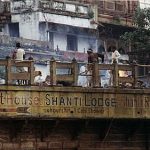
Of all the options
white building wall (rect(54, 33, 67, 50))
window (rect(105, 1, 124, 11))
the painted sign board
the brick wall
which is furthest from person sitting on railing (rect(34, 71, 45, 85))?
window (rect(105, 1, 124, 11))

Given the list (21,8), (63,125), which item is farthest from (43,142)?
(21,8)

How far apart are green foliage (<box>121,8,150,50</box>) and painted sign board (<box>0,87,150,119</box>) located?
506 inches

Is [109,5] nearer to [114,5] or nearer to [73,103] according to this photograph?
[114,5]

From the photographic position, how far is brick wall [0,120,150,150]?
17.5 meters

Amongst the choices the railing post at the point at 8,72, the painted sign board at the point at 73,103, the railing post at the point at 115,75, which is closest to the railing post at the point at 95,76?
the painted sign board at the point at 73,103

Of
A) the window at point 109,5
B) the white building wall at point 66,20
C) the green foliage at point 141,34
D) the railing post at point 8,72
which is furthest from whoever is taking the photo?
the window at point 109,5

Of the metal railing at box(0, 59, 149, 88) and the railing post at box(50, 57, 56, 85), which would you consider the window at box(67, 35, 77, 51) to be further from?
the railing post at box(50, 57, 56, 85)

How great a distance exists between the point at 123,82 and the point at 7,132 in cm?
365

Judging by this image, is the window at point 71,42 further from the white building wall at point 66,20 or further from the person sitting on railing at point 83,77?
the person sitting on railing at point 83,77

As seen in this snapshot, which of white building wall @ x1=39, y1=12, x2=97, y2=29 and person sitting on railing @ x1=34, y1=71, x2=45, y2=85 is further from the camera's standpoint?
white building wall @ x1=39, y1=12, x2=97, y2=29

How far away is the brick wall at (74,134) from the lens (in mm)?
17500

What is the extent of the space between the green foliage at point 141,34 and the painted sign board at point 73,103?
42.2 feet

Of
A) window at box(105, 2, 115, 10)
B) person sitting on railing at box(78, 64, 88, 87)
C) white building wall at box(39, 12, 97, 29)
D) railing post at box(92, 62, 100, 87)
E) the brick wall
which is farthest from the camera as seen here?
window at box(105, 2, 115, 10)

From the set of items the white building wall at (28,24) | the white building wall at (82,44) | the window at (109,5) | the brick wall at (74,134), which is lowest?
the brick wall at (74,134)
